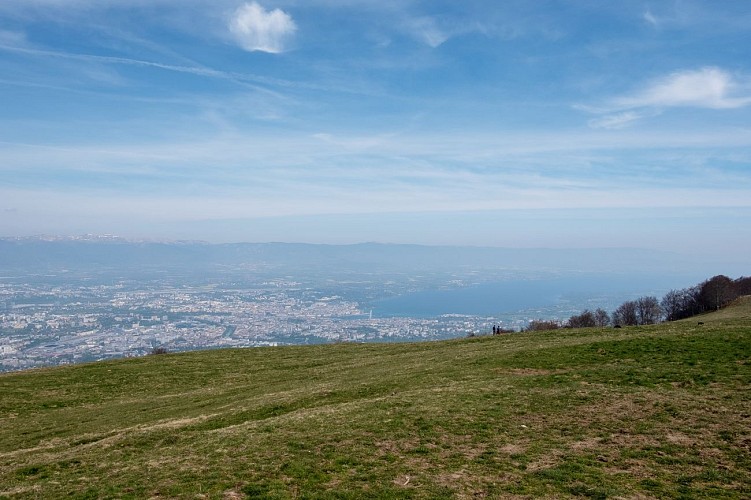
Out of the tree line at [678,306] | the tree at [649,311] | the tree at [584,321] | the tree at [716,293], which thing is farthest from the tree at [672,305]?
the tree at [584,321]

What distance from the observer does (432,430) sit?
1567 cm

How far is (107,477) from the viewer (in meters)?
13.7

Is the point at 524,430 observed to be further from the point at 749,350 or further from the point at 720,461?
the point at 749,350

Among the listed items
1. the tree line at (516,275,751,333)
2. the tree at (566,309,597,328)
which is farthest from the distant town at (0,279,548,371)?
the tree line at (516,275,751,333)

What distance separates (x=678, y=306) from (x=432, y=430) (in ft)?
306

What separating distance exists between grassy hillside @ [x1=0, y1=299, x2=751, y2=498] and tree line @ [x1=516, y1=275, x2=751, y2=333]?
54.1 metres

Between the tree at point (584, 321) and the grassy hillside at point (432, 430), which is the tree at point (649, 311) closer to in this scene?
the tree at point (584, 321)

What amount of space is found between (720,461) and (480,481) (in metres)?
6.61

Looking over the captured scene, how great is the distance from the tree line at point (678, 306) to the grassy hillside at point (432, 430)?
5410cm

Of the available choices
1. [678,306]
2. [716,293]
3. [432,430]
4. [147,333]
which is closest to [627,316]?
[678,306]

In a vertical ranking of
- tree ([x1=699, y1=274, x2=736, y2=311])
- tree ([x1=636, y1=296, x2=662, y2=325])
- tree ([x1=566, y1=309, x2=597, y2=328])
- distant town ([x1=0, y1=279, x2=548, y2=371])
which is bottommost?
distant town ([x1=0, y1=279, x2=548, y2=371])

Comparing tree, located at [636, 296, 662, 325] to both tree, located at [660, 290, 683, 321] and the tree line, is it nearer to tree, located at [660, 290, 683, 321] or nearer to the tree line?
the tree line

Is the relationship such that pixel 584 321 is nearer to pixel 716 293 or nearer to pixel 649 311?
pixel 649 311

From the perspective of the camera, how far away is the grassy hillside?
11695 millimetres
